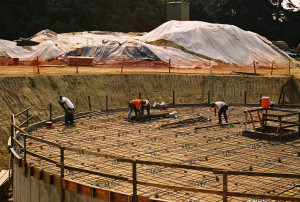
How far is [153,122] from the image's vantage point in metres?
20.5

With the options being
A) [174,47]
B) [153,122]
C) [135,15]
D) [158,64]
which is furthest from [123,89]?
[135,15]

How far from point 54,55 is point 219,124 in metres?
22.9

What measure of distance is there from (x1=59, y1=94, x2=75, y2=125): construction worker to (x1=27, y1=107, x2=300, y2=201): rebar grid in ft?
1.25

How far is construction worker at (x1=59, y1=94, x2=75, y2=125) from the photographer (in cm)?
1911

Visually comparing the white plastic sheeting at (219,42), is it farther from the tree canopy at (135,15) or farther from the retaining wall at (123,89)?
the tree canopy at (135,15)

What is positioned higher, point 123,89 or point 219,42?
point 219,42

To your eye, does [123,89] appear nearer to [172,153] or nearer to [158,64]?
[158,64]

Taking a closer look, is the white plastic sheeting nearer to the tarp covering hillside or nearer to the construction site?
the tarp covering hillside

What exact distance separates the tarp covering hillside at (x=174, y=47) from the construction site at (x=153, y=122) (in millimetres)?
119

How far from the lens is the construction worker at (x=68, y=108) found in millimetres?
19109

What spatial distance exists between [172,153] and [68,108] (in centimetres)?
580

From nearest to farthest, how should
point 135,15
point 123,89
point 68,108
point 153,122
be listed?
point 68,108, point 153,122, point 123,89, point 135,15

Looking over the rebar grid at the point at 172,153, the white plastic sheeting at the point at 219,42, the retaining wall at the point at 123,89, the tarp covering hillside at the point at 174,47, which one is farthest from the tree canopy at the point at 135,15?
the rebar grid at the point at 172,153

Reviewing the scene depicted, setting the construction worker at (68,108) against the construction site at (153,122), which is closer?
the construction site at (153,122)
